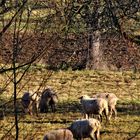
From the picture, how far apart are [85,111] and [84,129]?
102 inches

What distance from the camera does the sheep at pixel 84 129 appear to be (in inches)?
506

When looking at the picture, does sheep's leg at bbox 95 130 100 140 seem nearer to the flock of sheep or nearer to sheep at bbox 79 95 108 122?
the flock of sheep

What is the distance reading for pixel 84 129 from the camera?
12.9 meters

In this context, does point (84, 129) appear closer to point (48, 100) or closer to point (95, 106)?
point (95, 106)

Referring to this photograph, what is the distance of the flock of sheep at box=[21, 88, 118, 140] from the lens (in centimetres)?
1193

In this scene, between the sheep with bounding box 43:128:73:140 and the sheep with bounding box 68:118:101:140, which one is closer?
the sheep with bounding box 43:128:73:140

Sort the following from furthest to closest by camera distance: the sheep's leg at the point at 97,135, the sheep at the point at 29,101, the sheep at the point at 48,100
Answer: the sheep at the point at 48,100 → the sheep's leg at the point at 97,135 → the sheep at the point at 29,101

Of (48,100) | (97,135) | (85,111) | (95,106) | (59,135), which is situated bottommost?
(97,135)

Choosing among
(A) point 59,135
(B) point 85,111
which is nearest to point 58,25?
(A) point 59,135

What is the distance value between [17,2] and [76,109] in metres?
13.5

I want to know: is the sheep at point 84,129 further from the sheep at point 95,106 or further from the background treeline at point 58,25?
the sheep at point 95,106

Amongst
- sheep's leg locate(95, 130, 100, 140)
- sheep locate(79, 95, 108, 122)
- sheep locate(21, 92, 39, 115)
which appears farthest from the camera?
sheep locate(79, 95, 108, 122)

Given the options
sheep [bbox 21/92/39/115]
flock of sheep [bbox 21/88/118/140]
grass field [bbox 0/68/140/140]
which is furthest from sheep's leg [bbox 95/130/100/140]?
sheep [bbox 21/92/39/115]

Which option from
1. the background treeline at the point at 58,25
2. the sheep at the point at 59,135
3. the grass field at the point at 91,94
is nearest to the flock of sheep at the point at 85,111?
the sheep at the point at 59,135
